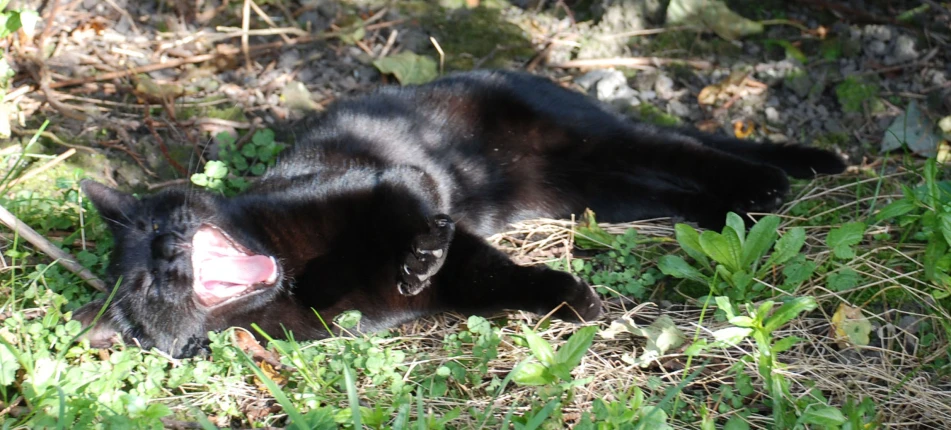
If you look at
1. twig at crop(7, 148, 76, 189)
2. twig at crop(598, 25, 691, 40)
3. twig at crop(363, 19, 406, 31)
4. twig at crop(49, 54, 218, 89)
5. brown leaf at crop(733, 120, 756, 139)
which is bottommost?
brown leaf at crop(733, 120, 756, 139)

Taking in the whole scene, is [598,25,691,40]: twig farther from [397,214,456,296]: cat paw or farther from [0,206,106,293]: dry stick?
[0,206,106,293]: dry stick

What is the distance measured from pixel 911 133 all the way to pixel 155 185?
128 inches

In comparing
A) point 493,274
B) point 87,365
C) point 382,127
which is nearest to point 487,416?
point 493,274

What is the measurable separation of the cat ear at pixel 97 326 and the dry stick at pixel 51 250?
0.63 feet

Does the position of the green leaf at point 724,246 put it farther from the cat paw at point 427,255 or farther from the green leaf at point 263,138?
the green leaf at point 263,138

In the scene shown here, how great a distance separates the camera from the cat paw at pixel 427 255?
2.49 metres

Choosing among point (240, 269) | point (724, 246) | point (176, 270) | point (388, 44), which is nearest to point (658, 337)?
point (724, 246)

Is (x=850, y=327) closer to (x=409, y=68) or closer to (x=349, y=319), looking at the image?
(x=349, y=319)

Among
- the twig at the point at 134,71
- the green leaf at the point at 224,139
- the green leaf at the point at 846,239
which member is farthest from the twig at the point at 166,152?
the green leaf at the point at 846,239

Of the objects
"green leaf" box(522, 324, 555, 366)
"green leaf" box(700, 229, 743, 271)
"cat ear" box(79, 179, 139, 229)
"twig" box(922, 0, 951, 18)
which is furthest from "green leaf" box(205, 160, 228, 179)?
"twig" box(922, 0, 951, 18)

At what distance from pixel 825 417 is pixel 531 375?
723 millimetres

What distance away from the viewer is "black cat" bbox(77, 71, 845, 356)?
2.52m

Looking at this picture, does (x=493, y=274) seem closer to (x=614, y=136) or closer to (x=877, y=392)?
(x=614, y=136)

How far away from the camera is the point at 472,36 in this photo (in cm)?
412
